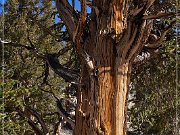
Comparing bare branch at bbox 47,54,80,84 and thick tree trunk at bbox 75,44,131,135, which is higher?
bare branch at bbox 47,54,80,84

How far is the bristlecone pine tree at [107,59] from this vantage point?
161 inches

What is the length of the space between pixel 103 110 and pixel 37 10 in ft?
19.2

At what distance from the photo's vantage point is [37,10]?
9.49 m

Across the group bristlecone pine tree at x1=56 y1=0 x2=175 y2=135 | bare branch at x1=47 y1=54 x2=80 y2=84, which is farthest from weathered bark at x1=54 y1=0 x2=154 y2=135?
bare branch at x1=47 y1=54 x2=80 y2=84

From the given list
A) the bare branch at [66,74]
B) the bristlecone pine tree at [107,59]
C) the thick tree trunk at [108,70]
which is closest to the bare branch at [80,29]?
the bristlecone pine tree at [107,59]

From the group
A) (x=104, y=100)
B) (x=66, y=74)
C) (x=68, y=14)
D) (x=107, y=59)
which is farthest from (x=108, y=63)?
(x=68, y=14)

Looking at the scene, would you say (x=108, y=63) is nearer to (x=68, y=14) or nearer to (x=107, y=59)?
(x=107, y=59)

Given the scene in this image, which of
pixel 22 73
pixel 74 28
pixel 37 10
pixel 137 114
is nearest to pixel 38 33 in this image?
pixel 37 10

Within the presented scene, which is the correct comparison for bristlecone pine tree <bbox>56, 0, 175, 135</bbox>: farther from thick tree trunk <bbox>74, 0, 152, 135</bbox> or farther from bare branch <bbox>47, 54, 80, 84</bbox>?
bare branch <bbox>47, 54, 80, 84</bbox>

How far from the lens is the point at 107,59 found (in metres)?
4.21

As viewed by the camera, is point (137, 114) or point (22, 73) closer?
point (137, 114)

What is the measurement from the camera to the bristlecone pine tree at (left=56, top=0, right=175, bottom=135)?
4085 mm

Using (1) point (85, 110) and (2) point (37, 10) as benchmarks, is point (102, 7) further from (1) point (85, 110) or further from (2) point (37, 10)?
(2) point (37, 10)

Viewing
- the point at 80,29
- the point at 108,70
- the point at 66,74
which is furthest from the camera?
the point at 66,74
